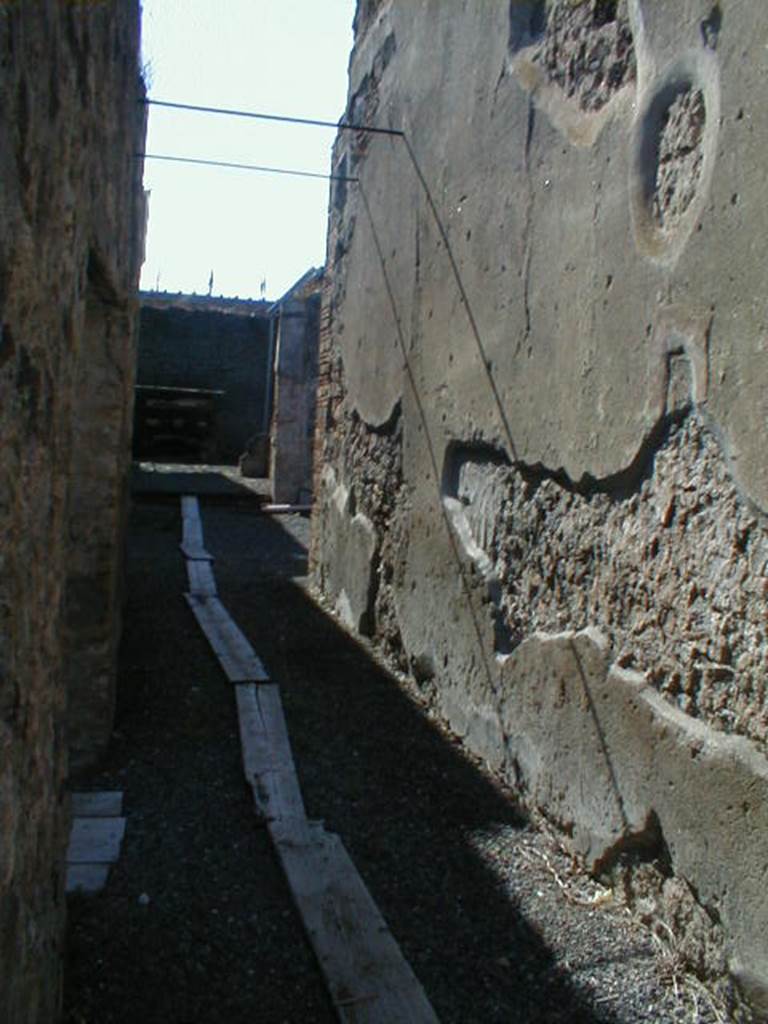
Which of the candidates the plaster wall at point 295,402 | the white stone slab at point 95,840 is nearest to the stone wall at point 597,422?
the white stone slab at point 95,840

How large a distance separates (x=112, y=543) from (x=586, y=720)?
1.72 meters

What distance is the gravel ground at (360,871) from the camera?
2301 millimetres

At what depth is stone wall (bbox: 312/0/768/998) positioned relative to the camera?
2215mm

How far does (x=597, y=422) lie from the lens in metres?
2.84

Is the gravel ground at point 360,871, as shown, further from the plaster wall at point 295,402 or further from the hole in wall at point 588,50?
the plaster wall at point 295,402

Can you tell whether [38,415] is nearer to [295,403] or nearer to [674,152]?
[674,152]

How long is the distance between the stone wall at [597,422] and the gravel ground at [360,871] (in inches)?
6.2

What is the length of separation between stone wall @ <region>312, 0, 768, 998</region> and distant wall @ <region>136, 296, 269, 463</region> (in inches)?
464

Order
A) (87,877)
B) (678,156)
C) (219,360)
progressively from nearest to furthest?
(678,156) < (87,877) < (219,360)

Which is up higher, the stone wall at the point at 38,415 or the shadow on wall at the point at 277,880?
the stone wall at the point at 38,415

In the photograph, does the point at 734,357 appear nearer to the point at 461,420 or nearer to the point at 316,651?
the point at 461,420

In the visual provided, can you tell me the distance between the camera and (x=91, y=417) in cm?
370

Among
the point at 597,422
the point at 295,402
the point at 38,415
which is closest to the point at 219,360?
the point at 295,402

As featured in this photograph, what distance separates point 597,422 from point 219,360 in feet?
46.3
